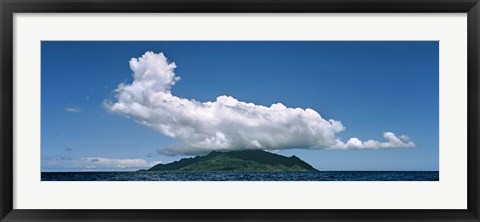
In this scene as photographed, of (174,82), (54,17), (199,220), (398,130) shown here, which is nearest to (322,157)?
(398,130)

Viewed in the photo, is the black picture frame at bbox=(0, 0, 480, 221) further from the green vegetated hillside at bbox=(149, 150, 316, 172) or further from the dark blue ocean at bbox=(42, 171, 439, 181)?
the green vegetated hillside at bbox=(149, 150, 316, 172)

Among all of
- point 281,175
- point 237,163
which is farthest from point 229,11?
point 237,163

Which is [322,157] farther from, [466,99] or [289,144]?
[466,99]

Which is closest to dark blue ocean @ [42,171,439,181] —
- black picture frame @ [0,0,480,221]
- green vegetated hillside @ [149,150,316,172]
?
green vegetated hillside @ [149,150,316,172]

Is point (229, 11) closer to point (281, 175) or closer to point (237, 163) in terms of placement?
point (281, 175)

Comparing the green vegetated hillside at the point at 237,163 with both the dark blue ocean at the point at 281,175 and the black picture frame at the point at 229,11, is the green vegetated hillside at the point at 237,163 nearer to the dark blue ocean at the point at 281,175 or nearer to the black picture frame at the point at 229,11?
the dark blue ocean at the point at 281,175

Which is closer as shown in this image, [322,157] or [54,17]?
[54,17]
